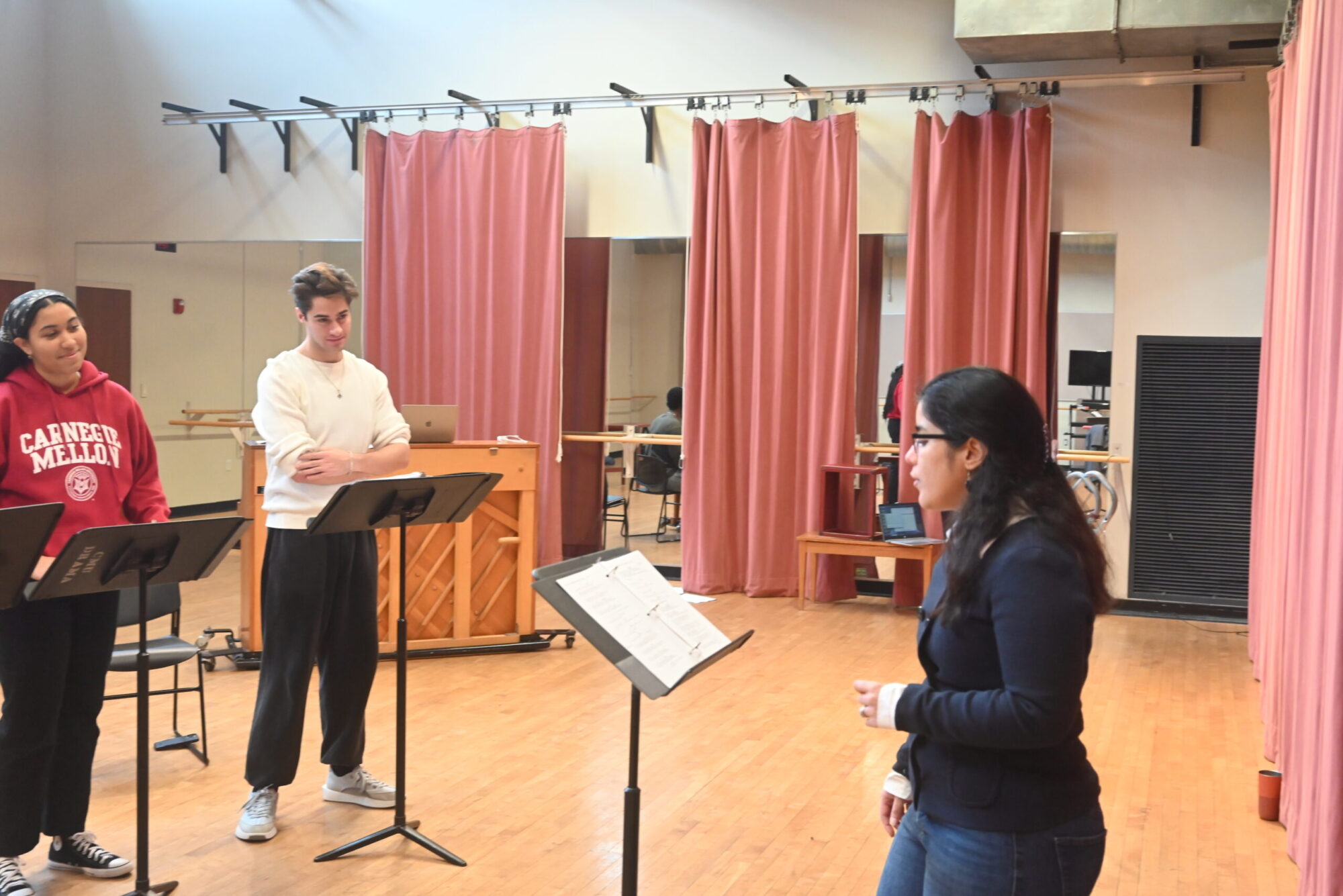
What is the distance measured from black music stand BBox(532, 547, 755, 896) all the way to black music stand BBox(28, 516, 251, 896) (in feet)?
3.22

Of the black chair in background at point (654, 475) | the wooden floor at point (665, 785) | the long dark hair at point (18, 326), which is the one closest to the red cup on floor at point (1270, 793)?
the wooden floor at point (665, 785)

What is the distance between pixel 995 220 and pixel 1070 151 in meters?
0.63

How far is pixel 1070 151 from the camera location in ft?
23.2

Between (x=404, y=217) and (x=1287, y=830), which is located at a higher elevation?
(x=404, y=217)

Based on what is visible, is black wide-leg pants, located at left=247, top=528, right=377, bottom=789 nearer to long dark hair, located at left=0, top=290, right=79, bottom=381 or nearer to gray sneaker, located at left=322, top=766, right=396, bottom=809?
gray sneaker, located at left=322, top=766, right=396, bottom=809

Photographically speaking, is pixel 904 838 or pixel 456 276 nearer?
pixel 904 838

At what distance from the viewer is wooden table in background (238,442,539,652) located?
5.55 meters

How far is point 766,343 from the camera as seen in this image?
24.5 ft

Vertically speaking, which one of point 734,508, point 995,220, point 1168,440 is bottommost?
point 734,508

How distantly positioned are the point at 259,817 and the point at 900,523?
4417 millimetres

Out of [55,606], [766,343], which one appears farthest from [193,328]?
[55,606]

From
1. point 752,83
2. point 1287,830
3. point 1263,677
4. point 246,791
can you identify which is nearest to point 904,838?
point 1287,830

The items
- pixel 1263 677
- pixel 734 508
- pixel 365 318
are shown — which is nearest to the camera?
pixel 1263 677

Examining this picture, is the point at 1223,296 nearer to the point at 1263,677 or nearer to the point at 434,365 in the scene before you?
the point at 1263,677
